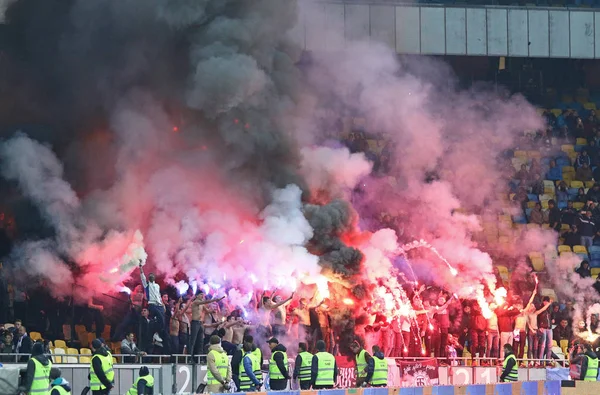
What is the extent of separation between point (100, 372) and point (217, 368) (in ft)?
6.10

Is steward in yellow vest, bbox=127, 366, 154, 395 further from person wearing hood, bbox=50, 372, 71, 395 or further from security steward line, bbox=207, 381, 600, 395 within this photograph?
security steward line, bbox=207, 381, 600, 395

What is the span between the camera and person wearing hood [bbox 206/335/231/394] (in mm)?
22438

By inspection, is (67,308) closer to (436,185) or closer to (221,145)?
(221,145)

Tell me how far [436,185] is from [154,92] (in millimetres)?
8923

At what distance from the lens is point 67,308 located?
33.9 meters

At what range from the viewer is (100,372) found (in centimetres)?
2178

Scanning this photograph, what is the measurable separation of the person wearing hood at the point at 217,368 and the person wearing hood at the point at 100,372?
1.60m

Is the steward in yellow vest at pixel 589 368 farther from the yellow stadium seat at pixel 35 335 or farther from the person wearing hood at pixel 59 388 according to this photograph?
the person wearing hood at pixel 59 388

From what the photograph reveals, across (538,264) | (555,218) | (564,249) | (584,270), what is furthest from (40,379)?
(555,218)

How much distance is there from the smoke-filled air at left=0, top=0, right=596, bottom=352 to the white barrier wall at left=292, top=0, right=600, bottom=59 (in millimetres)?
2888

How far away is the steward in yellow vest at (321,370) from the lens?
23.7 meters

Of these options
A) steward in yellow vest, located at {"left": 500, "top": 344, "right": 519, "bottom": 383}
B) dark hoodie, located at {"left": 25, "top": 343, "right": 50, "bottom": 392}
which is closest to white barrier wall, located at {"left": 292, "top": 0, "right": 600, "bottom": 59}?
steward in yellow vest, located at {"left": 500, "top": 344, "right": 519, "bottom": 383}

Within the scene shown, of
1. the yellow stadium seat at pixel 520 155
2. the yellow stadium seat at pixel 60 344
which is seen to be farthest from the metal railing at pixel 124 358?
the yellow stadium seat at pixel 520 155

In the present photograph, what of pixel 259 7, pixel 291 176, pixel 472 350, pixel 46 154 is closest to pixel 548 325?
pixel 472 350
